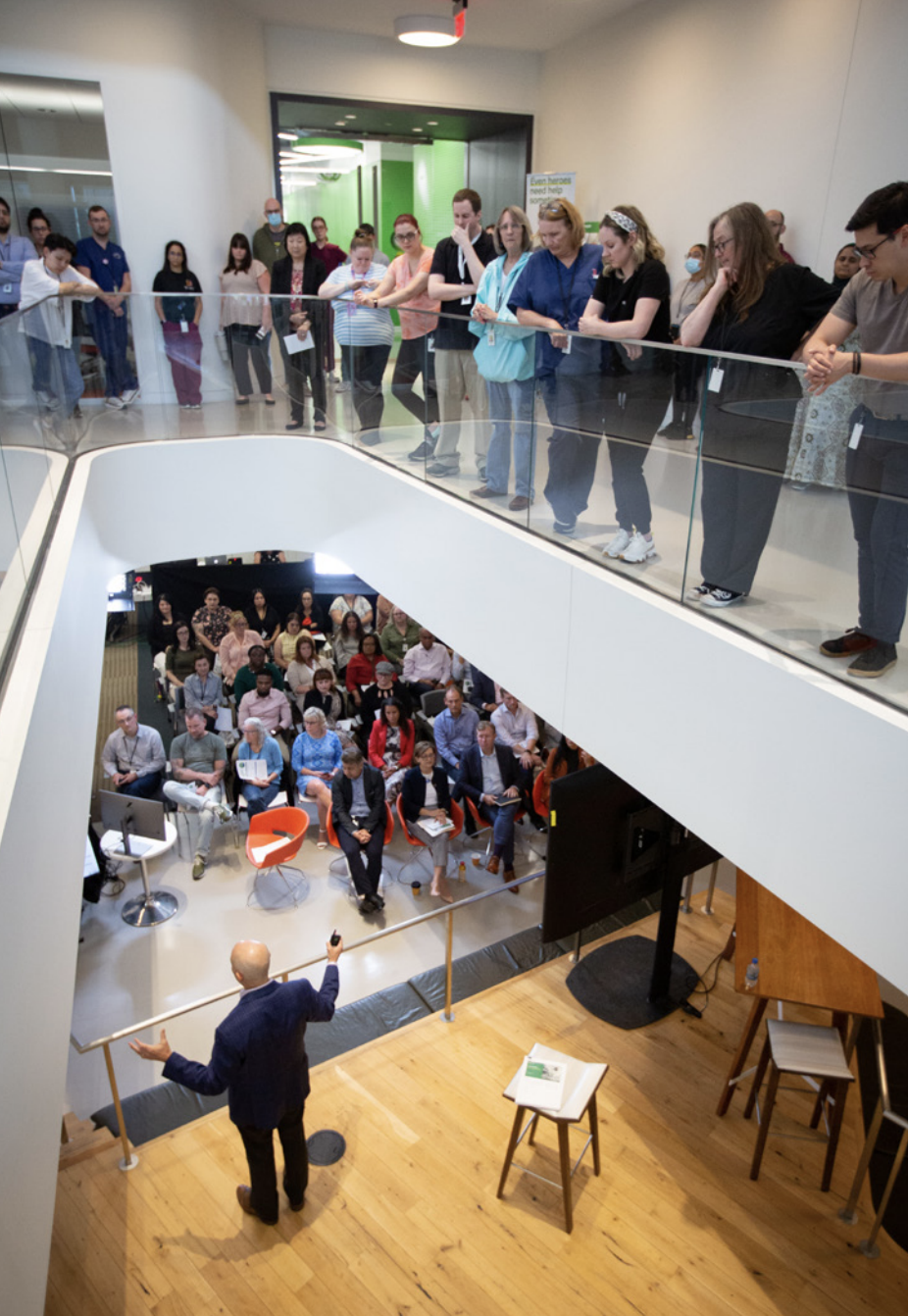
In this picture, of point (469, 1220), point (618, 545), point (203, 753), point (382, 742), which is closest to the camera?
point (618, 545)

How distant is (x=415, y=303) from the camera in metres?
5.87

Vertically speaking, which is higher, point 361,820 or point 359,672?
point 359,672

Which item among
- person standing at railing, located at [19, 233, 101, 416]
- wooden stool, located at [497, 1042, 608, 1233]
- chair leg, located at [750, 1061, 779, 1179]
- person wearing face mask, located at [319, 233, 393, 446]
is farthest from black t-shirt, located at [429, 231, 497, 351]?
chair leg, located at [750, 1061, 779, 1179]

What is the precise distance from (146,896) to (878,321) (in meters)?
6.38

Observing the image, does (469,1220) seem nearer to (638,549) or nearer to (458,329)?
(638,549)

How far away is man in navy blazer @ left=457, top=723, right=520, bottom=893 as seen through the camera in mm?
7297

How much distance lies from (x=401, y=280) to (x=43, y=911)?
4.90 m

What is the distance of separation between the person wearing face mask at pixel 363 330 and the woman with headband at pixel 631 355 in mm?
2439

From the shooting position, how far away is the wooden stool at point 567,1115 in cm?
409

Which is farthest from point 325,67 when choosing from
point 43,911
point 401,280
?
point 43,911

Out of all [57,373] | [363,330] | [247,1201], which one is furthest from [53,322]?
[247,1201]

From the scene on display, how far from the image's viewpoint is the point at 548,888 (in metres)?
5.12

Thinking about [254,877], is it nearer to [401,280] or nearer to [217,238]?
[401,280]

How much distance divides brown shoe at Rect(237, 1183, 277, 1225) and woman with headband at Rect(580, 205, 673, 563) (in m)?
3.53
